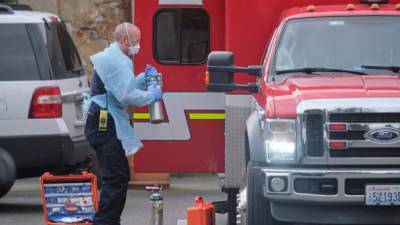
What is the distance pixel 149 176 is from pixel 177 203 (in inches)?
47.9

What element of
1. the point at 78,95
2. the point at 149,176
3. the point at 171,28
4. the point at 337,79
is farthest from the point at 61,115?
the point at 337,79

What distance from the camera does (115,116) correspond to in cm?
894

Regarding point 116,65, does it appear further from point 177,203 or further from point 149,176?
point 149,176

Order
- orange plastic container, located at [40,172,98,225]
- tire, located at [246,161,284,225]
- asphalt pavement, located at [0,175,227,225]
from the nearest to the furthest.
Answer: tire, located at [246,161,284,225] < orange plastic container, located at [40,172,98,225] < asphalt pavement, located at [0,175,227,225]

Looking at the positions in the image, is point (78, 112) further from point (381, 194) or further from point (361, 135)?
point (381, 194)

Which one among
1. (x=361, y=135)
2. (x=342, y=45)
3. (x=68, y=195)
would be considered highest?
(x=342, y=45)

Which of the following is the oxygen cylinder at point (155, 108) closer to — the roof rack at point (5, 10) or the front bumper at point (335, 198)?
the front bumper at point (335, 198)

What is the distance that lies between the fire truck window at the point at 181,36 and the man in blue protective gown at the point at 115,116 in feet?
5.24

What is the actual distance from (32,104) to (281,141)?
4.49 meters

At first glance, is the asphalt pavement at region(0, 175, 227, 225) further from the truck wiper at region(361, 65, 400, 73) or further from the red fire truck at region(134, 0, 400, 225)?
the truck wiper at region(361, 65, 400, 73)

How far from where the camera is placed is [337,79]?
26.6ft

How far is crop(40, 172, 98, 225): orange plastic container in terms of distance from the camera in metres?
9.39

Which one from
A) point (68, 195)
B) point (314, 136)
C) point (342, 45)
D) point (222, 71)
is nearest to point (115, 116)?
point (68, 195)

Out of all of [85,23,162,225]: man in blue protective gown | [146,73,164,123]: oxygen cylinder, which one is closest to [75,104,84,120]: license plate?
[85,23,162,225]: man in blue protective gown
